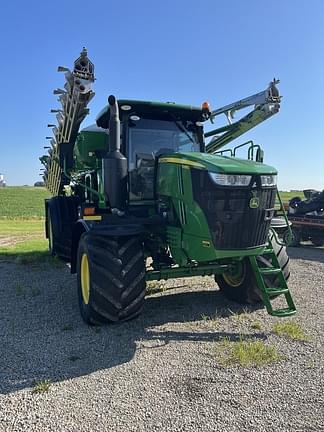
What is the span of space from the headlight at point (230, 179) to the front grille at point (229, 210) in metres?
0.05

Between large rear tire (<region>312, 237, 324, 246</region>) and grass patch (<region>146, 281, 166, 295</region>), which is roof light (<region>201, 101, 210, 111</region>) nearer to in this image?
grass patch (<region>146, 281, 166, 295</region>)

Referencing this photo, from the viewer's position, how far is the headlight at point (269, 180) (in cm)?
494

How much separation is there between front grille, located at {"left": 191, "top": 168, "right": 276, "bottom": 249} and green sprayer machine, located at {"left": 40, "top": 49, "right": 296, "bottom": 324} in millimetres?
11

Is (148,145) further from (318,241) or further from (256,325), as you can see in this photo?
(318,241)

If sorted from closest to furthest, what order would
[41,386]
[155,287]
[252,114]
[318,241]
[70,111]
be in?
1. [41,386]
2. [155,287]
3. [70,111]
4. [252,114]
5. [318,241]

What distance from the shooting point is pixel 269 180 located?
16.6ft

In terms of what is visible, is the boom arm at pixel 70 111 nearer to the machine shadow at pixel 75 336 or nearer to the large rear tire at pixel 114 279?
the large rear tire at pixel 114 279

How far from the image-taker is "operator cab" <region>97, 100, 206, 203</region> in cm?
588

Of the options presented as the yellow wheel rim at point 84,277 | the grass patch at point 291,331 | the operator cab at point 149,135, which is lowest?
the grass patch at point 291,331

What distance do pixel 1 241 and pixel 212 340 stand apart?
10.2m

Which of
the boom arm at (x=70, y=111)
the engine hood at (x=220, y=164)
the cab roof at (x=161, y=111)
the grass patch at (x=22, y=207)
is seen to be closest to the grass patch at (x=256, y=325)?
the engine hood at (x=220, y=164)

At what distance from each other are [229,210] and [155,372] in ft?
6.30

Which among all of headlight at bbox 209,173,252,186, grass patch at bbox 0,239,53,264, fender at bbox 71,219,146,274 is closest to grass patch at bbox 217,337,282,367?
fender at bbox 71,219,146,274

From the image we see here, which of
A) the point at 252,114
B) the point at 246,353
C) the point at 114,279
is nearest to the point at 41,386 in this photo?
the point at 114,279
